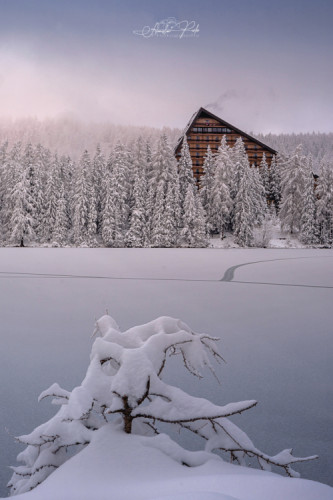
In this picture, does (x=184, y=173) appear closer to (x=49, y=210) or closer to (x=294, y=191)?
(x=294, y=191)

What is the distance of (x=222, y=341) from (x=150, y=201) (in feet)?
125

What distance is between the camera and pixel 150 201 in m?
42.3

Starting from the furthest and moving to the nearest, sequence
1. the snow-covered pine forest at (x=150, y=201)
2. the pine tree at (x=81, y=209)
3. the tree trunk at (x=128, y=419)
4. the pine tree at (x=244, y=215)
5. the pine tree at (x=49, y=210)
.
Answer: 1. the pine tree at (x=49, y=210)
2. the pine tree at (x=81, y=209)
3. the pine tree at (x=244, y=215)
4. the snow-covered pine forest at (x=150, y=201)
5. the tree trunk at (x=128, y=419)

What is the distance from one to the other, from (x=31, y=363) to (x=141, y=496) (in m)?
3.13

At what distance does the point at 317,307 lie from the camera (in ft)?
23.6

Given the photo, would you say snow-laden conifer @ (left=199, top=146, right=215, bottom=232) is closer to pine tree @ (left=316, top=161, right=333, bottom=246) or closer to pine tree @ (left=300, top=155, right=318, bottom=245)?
pine tree @ (left=300, top=155, right=318, bottom=245)

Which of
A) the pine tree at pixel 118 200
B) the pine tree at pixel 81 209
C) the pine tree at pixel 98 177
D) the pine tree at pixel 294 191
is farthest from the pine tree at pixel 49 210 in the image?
the pine tree at pixel 294 191

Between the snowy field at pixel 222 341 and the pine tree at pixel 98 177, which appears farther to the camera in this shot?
the pine tree at pixel 98 177

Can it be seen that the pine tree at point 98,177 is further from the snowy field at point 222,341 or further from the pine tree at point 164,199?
the snowy field at point 222,341

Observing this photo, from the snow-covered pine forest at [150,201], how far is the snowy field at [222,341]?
99.8 ft

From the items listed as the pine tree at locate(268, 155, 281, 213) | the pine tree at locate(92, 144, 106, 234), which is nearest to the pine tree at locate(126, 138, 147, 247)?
the pine tree at locate(92, 144, 106, 234)

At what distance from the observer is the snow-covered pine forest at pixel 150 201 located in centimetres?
4116

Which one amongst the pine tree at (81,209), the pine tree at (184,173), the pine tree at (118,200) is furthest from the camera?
the pine tree at (81,209)

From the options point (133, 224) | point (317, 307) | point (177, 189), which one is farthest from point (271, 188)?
point (317, 307)
